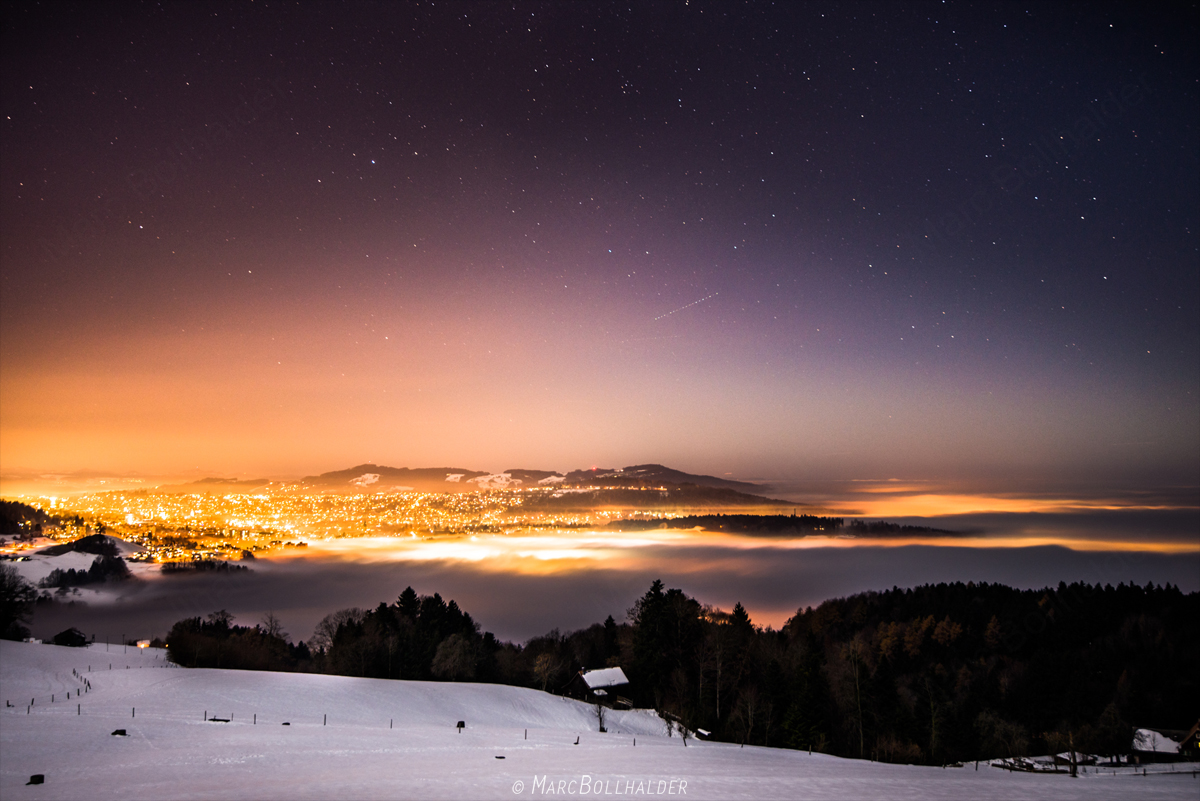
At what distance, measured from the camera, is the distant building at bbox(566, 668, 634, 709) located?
5819cm

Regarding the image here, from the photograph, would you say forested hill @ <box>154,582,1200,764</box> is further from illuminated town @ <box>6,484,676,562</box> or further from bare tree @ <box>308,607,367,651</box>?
illuminated town @ <box>6,484,676,562</box>

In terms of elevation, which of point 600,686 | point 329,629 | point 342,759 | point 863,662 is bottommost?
point 329,629

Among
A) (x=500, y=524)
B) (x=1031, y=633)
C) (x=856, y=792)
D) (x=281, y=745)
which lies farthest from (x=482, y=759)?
(x=500, y=524)

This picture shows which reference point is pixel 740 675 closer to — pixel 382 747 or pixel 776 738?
pixel 776 738

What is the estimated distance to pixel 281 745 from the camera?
2489cm

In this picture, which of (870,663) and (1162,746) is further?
(870,663)

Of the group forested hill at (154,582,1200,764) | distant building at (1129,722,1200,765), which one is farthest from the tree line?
distant building at (1129,722,1200,765)

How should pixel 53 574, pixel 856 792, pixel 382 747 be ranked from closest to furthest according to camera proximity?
pixel 856 792 → pixel 382 747 → pixel 53 574

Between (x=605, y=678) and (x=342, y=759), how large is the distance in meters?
42.9

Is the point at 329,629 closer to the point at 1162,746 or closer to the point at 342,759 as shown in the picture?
the point at 342,759

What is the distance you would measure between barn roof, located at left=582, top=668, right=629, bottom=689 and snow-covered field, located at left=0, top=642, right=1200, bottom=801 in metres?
19.1

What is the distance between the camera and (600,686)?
6028 cm

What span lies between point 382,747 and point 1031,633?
93.4 meters

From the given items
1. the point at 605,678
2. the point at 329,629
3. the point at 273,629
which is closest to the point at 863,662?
the point at 605,678
